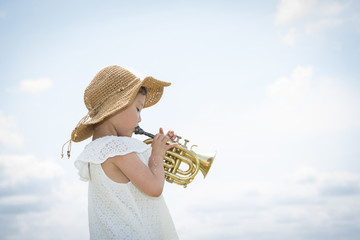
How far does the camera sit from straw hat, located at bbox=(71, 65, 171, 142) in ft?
11.2

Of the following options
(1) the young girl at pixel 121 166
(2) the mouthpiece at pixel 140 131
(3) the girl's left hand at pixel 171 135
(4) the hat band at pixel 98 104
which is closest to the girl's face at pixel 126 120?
(1) the young girl at pixel 121 166

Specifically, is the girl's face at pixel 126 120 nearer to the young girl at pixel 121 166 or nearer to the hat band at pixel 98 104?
the young girl at pixel 121 166

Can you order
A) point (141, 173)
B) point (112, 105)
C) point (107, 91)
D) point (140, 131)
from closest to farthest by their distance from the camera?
1. point (141, 173)
2. point (112, 105)
3. point (107, 91)
4. point (140, 131)

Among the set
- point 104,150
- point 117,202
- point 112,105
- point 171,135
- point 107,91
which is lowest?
point 117,202

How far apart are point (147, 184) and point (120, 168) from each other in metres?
0.26

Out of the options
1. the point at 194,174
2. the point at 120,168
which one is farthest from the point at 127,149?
the point at 194,174

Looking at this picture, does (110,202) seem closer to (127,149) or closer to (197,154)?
(127,149)

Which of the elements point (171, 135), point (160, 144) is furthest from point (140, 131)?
point (160, 144)

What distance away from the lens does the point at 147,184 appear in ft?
10.3

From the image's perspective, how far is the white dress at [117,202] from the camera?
3117mm

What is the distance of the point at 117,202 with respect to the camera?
123 inches

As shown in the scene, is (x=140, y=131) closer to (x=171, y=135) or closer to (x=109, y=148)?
(x=171, y=135)

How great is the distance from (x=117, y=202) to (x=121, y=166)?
0.29 m

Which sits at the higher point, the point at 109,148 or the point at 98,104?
the point at 98,104
